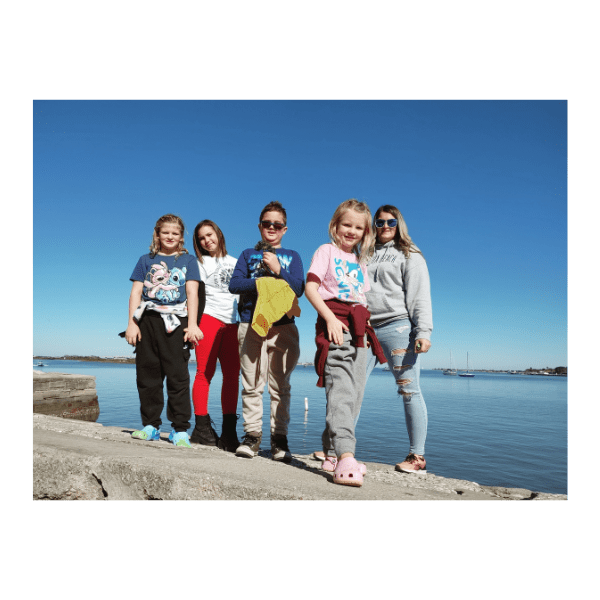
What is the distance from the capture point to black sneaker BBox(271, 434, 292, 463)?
3.12m

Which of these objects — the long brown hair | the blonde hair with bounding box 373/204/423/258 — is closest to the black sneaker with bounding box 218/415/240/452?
the long brown hair

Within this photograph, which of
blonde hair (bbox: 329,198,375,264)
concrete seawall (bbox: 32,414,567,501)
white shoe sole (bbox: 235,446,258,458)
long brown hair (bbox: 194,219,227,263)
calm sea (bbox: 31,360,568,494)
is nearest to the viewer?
concrete seawall (bbox: 32,414,567,501)

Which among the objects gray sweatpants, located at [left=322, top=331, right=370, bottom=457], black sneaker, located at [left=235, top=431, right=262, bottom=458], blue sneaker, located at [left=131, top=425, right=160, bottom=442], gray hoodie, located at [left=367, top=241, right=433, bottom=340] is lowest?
blue sneaker, located at [left=131, top=425, right=160, bottom=442]

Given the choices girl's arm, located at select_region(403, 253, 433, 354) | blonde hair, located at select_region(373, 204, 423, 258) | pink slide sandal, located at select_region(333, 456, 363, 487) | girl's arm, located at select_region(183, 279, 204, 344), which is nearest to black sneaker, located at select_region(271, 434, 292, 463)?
pink slide sandal, located at select_region(333, 456, 363, 487)

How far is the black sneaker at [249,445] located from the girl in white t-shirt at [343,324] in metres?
0.57

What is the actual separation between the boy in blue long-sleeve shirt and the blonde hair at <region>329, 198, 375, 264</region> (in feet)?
1.43

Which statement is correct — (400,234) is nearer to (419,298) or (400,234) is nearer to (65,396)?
(419,298)

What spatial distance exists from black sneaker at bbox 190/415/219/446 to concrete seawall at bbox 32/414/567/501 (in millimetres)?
569

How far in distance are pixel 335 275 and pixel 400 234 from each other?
36.4 inches

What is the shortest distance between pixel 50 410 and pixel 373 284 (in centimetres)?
1162

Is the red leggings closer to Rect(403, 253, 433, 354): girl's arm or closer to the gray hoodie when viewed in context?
the gray hoodie

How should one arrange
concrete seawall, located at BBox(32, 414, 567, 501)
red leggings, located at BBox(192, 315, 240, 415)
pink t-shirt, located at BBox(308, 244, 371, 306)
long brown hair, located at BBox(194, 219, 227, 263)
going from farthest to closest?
long brown hair, located at BBox(194, 219, 227, 263)
red leggings, located at BBox(192, 315, 240, 415)
pink t-shirt, located at BBox(308, 244, 371, 306)
concrete seawall, located at BBox(32, 414, 567, 501)

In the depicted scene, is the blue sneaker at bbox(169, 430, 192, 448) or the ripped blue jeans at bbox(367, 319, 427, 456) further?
the blue sneaker at bbox(169, 430, 192, 448)

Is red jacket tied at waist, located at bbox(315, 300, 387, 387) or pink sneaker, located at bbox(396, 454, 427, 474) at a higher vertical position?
red jacket tied at waist, located at bbox(315, 300, 387, 387)
